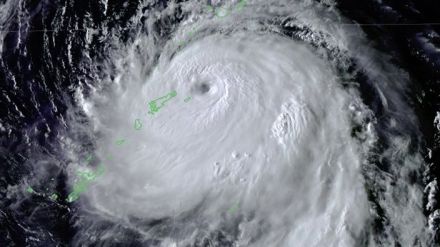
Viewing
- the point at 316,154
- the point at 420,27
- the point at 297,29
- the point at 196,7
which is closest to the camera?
the point at 316,154

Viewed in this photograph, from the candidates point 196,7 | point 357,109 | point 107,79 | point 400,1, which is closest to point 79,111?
point 107,79

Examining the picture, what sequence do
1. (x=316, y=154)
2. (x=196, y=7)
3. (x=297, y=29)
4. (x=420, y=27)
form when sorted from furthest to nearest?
(x=196, y=7)
(x=297, y=29)
(x=420, y=27)
(x=316, y=154)

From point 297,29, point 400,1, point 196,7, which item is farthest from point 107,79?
point 400,1

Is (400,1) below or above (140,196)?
above

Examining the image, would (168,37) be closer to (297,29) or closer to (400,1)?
(297,29)

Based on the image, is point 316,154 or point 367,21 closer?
point 316,154

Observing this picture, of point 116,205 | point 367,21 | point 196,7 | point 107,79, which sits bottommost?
point 116,205
